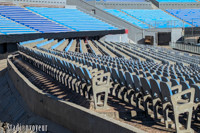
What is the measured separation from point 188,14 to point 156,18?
5.30 m

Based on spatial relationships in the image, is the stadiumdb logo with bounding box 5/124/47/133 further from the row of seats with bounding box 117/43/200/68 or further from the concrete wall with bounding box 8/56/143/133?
the row of seats with bounding box 117/43/200/68

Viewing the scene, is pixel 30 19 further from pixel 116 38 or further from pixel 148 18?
pixel 148 18

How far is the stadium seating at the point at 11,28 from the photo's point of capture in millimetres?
21486

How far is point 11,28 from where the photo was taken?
22.6m

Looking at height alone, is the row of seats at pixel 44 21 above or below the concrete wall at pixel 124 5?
below

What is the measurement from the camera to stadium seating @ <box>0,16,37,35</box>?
21.5 m

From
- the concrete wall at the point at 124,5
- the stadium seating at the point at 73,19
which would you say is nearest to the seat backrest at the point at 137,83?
the stadium seating at the point at 73,19

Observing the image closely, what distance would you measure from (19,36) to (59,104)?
15994 millimetres

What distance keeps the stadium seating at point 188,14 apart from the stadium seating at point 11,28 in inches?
847

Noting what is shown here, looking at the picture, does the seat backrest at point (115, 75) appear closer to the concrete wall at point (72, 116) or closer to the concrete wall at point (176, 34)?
the concrete wall at point (72, 116)

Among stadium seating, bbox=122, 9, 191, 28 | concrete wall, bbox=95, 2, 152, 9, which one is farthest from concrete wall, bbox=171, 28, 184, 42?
concrete wall, bbox=95, 2, 152, 9

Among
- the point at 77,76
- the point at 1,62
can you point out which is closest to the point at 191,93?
the point at 77,76

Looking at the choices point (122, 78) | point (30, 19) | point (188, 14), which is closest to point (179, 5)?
point (188, 14)

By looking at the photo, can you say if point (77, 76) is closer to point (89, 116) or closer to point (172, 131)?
point (89, 116)
